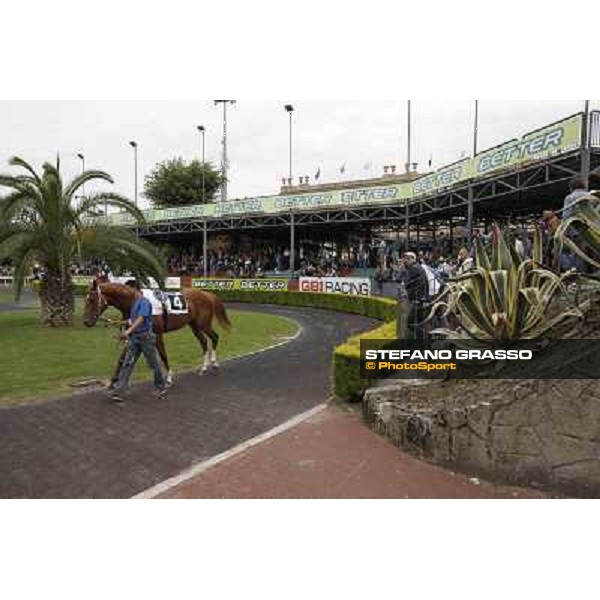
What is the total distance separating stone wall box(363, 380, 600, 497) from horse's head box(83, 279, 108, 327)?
213 inches

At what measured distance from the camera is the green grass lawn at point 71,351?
836cm

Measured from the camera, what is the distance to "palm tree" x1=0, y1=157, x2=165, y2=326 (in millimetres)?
14648

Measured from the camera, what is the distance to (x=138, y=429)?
6.04 m

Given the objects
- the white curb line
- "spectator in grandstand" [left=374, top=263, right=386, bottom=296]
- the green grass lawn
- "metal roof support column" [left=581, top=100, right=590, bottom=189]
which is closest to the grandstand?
"metal roof support column" [left=581, top=100, right=590, bottom=189]

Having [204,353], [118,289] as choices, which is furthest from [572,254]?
[118,289]

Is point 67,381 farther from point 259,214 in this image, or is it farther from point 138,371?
point 259,214

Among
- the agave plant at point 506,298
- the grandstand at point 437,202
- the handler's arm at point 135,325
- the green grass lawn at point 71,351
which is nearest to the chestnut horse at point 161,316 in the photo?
the handler's arm at point 135,325

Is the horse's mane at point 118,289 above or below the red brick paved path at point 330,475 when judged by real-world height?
above

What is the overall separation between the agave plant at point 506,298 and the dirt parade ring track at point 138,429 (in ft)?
8.88

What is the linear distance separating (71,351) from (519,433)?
10.2m

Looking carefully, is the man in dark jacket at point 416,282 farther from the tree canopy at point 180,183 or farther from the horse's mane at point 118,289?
the tree canopy at point 180,183

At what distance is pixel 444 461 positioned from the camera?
475cm

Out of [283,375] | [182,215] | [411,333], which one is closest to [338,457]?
[411,333]

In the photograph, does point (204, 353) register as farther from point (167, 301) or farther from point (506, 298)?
point (506, 298)
